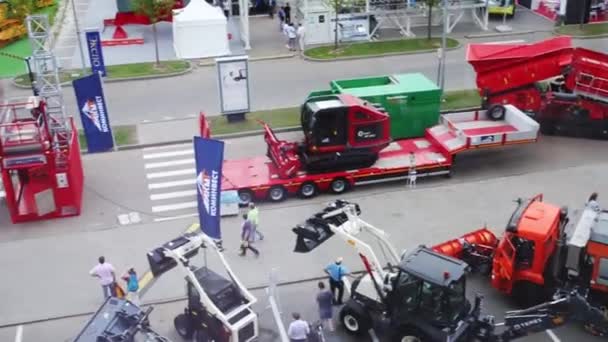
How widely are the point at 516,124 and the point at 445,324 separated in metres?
11.0

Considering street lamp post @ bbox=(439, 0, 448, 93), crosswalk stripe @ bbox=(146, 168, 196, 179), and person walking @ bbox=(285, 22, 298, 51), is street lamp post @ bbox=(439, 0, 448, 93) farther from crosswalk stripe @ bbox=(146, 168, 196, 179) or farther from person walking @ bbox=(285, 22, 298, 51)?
crosswalk stripe @ bbox=(146, 168, 196, 179)

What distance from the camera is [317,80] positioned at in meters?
30.6

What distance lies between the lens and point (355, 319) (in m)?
15.1

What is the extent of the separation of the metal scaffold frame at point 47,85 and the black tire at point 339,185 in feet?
25.4

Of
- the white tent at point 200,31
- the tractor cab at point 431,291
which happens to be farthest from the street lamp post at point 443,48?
the tractor cab at point 431,291

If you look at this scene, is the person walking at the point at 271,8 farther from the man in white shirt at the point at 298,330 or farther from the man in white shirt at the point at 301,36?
the man in white shirt at the point at 298,330

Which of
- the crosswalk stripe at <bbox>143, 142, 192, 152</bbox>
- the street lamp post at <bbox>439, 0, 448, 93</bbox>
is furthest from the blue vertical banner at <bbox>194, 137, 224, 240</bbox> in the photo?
the street lamp post at <bbox>439, 0, 448, 93</bbox>

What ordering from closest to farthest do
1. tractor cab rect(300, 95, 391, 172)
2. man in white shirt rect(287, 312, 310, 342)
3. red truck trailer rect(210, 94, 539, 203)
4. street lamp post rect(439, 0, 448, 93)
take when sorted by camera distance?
man in white shirt rect(287, 312, 310, 342) < tractor cab rect(300, 95, 391, 172) < red truck trailer rect(210, 94, 539, 203) < street lamp post rect(439, 0, 448, 93)

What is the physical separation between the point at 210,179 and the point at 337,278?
380 cm

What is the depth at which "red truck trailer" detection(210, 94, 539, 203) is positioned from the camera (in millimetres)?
21000

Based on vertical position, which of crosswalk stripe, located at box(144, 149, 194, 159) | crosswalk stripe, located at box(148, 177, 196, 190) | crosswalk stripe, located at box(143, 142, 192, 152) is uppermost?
crosswalk stripe, located at box(143, 142, 192, 152)

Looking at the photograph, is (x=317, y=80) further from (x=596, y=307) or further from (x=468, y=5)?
(x=596, y=307)

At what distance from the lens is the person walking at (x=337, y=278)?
51.5 ft

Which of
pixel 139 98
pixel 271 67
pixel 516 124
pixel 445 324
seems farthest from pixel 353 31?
pixel 445 324
